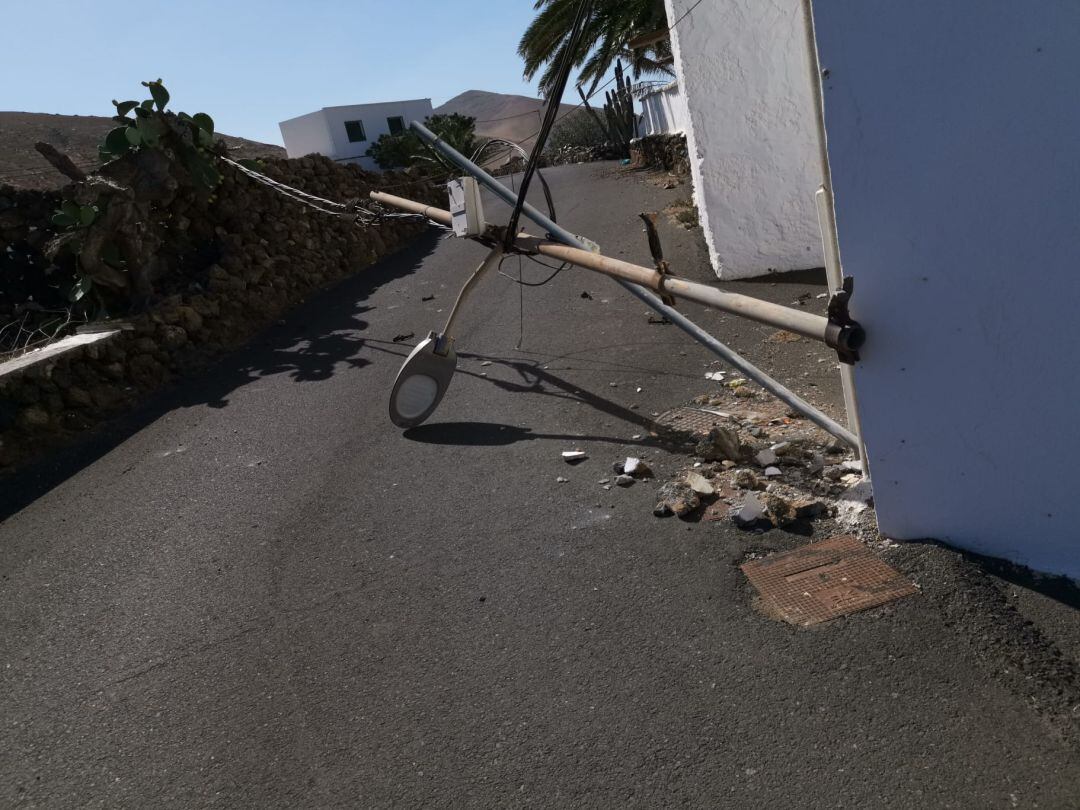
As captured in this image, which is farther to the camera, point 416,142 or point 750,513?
point 416,142

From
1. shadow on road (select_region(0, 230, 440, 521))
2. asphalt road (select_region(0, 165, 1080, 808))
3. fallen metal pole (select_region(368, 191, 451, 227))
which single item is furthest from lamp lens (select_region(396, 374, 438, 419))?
shadow on road (select_region(0, 230, 440, 521))

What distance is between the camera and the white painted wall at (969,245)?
2.38 m

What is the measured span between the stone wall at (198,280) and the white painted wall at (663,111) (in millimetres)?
7404

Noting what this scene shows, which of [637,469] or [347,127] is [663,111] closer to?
[637,469]

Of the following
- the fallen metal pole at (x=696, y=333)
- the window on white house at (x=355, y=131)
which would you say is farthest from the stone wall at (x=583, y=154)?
the fallen metal pole at (x=696, y=333)

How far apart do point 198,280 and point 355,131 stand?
30.8 metres

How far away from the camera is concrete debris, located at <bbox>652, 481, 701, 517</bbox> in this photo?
385 cm

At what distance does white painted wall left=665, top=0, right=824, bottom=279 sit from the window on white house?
32.9 meters

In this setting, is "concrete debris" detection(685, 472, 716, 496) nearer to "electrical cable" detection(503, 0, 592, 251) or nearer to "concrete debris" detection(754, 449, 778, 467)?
"concrete debris" detection(754, 449, 778, 467)

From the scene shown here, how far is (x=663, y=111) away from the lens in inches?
783

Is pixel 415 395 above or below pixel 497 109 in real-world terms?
below

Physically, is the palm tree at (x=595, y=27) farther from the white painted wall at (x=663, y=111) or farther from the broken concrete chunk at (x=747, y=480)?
the broken concrete chunk at (x=747, y=480)

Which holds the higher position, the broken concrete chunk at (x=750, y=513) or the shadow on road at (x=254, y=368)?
the shadow on road at (x=254, y=368)

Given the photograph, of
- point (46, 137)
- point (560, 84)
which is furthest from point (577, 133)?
point (560, 84)
